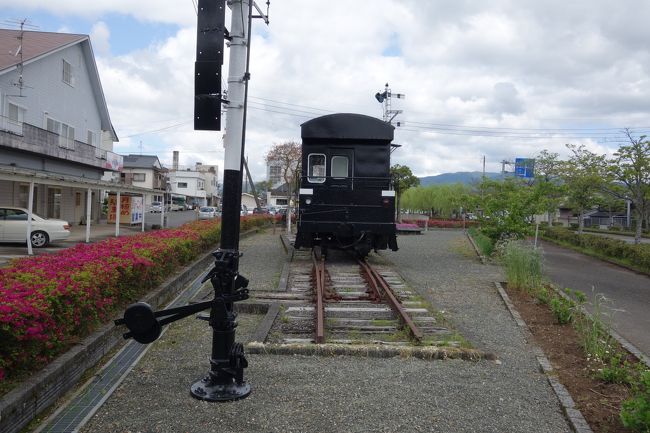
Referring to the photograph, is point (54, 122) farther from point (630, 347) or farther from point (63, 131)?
point (630, 347)

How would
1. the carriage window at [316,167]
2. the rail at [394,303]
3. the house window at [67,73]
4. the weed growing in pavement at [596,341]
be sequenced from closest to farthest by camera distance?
the weed growing in pavement at [596,341] → the rail at [394,303] → the carriage window at [316,167] → the house window at [67,73]

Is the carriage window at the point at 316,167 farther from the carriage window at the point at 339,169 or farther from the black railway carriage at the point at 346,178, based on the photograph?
the carriage window at the point at 339,169

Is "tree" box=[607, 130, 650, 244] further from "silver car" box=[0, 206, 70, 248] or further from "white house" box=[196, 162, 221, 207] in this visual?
"white house" box=[196, 162, 221, 207]

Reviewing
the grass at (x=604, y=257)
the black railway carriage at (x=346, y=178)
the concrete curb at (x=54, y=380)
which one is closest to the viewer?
the concrete curb at (x=54, y=380)

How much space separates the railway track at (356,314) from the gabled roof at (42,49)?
18.1 metres

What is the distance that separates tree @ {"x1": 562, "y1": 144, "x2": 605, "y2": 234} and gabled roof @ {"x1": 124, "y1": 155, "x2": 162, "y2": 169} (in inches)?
Result: 1852

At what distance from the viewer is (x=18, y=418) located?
361 centimetres

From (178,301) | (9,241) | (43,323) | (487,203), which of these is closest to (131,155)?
(9,241)

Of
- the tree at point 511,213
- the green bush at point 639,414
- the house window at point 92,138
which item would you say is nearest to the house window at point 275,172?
the house window at point 92,138

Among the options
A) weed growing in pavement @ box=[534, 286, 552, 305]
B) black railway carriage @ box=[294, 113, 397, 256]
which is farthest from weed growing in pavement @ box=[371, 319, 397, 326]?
black railway carriage @ box=[294, 113, 397, 256]

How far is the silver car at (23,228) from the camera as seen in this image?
16719 mm

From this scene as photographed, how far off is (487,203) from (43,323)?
14672 millimetres

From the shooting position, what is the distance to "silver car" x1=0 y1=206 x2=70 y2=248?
54.9 ft

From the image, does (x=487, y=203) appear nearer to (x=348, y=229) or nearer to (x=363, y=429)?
(x=348, y=229)
